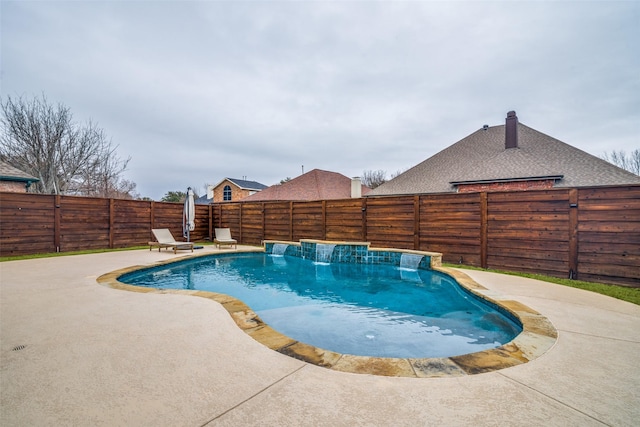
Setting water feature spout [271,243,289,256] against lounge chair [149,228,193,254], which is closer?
lounge chair [149,228,193,254]

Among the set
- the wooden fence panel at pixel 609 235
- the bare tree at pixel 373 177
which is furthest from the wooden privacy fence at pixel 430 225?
the bare tree at pixel 373 177

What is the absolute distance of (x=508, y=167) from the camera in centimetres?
1194

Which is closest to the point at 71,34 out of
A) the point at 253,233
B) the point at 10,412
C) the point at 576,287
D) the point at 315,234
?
the point at 253,233

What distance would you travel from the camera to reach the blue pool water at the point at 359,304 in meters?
3.40

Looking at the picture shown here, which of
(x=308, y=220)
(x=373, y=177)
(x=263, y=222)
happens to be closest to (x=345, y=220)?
(x=308, y=220)

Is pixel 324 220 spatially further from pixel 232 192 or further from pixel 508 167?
pixel 232 192

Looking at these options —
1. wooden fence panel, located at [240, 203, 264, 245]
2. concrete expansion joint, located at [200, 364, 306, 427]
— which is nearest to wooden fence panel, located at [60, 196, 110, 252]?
wooden fence panel, located at [240, 203, 264, 245]

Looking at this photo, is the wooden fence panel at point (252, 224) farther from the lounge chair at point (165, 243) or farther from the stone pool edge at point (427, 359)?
the stone pool edge at point (427, 359)

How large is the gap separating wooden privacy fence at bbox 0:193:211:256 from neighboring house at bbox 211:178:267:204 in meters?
15.6

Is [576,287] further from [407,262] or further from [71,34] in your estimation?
[71,34]

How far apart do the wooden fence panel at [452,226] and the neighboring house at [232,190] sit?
2194cm

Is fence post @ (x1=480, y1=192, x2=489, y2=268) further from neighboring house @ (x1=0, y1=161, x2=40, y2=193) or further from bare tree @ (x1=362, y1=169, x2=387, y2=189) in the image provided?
bare tree @ (x1=362, y1=169, x2=387, y2=189)

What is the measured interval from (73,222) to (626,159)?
132ft

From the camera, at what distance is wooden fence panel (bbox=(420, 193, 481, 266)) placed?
7.38 meters
